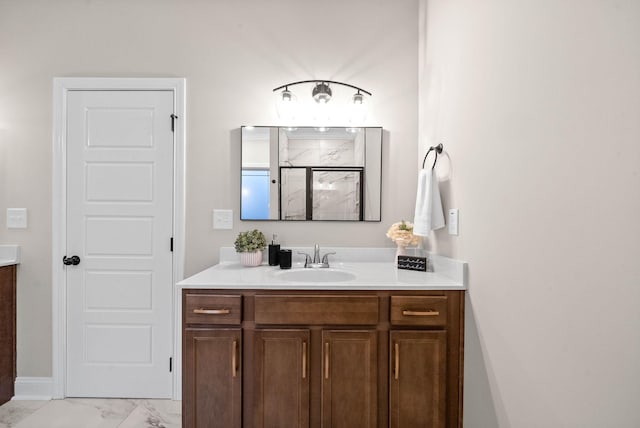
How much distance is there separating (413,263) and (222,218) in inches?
50.5

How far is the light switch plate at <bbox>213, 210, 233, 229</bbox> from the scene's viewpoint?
214 cm

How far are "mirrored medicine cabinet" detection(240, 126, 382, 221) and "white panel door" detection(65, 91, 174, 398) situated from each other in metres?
0.56

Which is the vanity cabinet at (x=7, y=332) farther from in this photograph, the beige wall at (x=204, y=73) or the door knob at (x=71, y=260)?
the door knob at (x=71, y=260)

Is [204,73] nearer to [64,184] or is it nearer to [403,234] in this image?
[64,184]

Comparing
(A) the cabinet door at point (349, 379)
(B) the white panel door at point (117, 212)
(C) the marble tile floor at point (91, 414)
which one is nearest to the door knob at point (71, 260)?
(B) the white panel door at point (117, 212)

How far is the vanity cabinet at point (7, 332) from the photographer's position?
6.63 feet

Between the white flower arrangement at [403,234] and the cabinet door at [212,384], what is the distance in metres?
1.10

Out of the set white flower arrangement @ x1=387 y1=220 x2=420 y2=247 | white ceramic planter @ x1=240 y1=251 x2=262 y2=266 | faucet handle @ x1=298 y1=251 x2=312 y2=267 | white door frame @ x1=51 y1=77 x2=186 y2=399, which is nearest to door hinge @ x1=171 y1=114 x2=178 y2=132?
white door frame @ x1=51 y1=77 x2=186 y2=399

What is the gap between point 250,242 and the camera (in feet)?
6.52

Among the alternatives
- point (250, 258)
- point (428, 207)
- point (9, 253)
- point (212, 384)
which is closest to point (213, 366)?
point (212, 384)

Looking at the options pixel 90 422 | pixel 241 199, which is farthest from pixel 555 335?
pixel 90 422

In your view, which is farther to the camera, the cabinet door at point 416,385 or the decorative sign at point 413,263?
the decorative sign at point 413,263

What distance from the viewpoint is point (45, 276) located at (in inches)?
83.6

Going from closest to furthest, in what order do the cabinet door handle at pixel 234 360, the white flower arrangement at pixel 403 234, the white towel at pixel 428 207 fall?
the cabinet door handle at pixel 234 360, the white towel at pixel 428 207, the white flower arrangement at pixel 403 234
